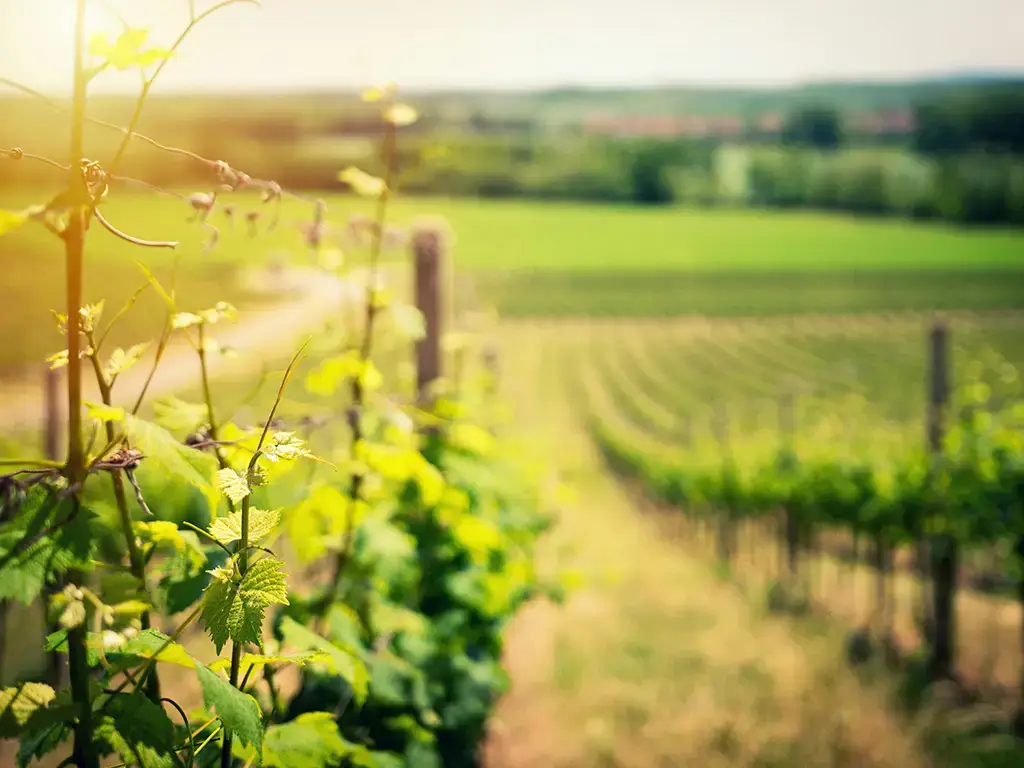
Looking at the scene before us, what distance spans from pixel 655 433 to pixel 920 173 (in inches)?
2284

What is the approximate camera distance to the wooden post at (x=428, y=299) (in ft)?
9.12

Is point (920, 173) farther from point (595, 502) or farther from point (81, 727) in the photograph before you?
point (81, 727)

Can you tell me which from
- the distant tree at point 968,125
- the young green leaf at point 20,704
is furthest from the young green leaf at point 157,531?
the distant tree at point 968,125

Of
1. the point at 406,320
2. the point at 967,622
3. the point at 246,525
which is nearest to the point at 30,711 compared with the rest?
the point at 246,525

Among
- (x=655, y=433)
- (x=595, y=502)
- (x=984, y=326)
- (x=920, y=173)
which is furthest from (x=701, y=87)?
(x=595, y=502)

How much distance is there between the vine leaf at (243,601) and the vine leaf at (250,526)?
31mm

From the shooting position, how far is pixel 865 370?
4072 centimetres

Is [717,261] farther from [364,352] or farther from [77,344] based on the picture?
[77,344]

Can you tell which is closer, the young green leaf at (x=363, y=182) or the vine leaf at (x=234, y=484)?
the vine leaf at (x=234, y=484)

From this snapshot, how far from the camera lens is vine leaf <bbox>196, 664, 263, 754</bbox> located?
2.77 ft

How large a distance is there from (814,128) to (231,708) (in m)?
83.4

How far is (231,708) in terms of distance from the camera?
2.81ft

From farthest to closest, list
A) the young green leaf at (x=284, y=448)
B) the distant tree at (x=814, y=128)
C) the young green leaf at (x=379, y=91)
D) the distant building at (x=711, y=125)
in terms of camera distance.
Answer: the distant tree at (x=814, y=128), the distant building at (x=711, y=125), the young green leaf at (x=379, y=91), the young green leaf at (x=284, y=448)

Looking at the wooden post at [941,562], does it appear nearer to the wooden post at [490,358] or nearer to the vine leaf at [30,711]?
the wooden post at [490,358]
